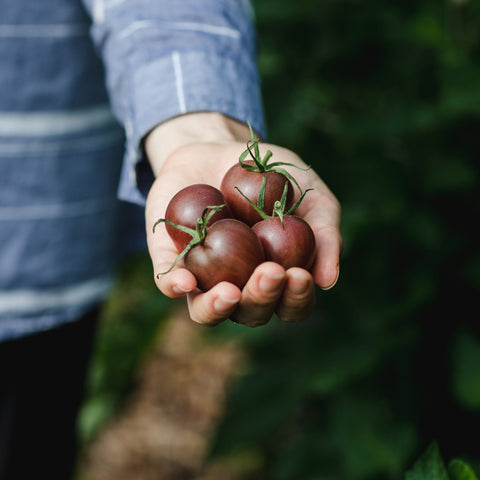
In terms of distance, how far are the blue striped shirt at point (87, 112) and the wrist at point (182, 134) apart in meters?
0.03

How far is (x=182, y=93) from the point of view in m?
1.51

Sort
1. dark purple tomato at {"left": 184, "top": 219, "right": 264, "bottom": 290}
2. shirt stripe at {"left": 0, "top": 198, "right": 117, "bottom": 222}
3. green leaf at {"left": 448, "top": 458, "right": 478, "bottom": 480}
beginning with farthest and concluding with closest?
1. shirt stripe at {"left": 0, "top": 198, "right": 117, "bottom": 222}
2. dark purple tomato at {"left": 184, "top": 219, "right": 264, "bottom": 290}
3. green leaf at {"left": 448, "top": 458, "right": 478, "bottom": 480}

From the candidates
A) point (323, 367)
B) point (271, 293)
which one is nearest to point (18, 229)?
point (271, 293)

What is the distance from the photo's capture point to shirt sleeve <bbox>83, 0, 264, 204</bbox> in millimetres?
1510

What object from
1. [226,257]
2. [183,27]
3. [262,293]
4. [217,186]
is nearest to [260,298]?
[262,293]

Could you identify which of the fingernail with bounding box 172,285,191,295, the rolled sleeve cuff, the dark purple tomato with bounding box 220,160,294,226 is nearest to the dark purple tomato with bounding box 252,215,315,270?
the dark purple tomato with bounding box 220,160,294,226

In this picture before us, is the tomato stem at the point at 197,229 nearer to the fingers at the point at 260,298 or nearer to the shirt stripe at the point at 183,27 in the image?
the fingers at the point at 260,298

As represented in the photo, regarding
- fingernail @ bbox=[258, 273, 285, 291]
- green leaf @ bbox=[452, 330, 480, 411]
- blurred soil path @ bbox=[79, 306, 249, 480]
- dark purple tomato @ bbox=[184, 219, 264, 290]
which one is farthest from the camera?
blurred soil path @ bbox=[79, 306, 249, 480]

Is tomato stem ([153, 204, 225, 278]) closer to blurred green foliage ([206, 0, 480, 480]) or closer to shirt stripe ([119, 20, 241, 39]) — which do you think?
shirt stripe ([119, 20, 241, 39])

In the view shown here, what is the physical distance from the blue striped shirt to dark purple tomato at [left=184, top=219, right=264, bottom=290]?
349 mm

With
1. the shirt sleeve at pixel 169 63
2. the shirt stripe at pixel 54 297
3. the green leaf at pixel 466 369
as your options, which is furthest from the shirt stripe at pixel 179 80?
the green leaf at pixel 466 369

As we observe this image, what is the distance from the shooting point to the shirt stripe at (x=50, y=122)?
1745mm

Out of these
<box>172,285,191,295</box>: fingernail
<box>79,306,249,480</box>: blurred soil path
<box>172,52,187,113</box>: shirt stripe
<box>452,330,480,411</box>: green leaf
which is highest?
<box>172,52,187,113</box>: shirt stripe

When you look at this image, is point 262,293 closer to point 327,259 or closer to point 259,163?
point 327,259
